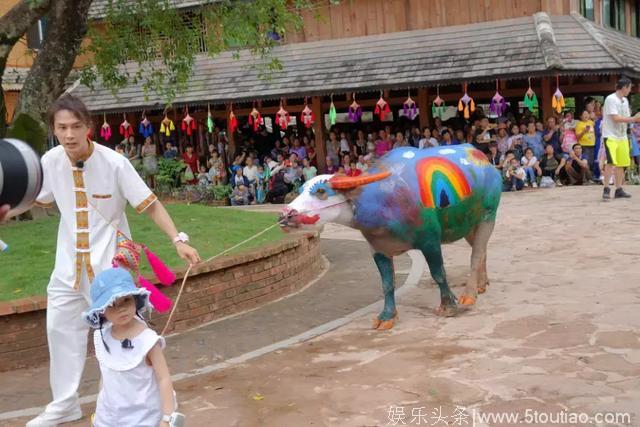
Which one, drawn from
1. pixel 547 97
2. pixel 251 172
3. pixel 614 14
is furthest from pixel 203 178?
pixel 614 14

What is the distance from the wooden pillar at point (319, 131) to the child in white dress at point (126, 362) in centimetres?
1689

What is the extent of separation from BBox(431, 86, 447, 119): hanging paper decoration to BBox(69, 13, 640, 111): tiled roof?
80cm

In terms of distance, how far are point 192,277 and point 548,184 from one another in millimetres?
11262

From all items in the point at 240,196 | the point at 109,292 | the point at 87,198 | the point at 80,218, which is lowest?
the point at 240,196

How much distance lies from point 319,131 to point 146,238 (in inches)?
475

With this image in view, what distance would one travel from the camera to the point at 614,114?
12.2 metres

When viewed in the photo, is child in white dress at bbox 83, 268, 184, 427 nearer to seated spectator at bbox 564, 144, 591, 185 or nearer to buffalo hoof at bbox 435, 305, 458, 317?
buffalo hoof at bbox 435, 305, 458, 317

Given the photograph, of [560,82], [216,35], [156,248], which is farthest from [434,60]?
[156,248]

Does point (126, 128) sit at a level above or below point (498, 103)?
below

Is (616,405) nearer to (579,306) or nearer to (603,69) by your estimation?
(579,306)

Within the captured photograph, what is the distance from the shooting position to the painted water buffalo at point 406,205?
6.22 m

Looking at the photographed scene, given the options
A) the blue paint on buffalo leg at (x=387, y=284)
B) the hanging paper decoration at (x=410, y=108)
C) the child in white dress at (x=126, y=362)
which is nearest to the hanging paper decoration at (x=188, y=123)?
the hanging paper decoration at (x=410, y=108)

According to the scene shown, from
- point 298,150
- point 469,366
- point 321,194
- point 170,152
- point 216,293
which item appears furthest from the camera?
point 170,152

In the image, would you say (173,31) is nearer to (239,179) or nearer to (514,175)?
(514,175)
